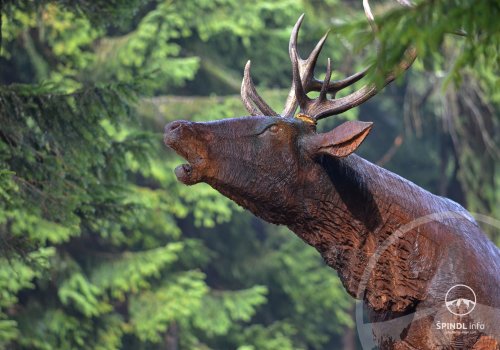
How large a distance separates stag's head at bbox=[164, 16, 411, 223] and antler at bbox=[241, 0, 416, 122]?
0.49 feet

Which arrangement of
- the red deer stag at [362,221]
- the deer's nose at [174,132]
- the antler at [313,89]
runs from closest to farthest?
the deer's nose at [174,132]
the red deer stag at [362,221]
the antler at [313,89]

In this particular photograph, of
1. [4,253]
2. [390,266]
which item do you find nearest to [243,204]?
[390,266]

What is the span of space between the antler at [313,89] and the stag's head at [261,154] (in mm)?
148

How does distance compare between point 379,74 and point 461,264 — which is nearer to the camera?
point 379,74

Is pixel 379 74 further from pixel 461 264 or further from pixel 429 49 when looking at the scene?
pixel 461 264

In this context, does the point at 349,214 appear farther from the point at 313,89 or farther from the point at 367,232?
the point at 313,89

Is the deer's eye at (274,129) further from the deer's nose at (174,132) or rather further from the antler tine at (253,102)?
the antler tine at (253,102)

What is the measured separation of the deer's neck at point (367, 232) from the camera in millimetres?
5145

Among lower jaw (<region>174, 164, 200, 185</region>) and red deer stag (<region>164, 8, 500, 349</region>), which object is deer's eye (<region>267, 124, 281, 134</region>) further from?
lower jaw (<region>174, 164, 200, 185</region>)

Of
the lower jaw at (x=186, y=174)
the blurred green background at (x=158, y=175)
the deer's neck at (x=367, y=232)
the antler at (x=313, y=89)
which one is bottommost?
the blurred green background at (x=158, y=175)

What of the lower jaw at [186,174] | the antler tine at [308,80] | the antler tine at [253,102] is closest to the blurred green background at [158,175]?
the antler tine at [253,102]

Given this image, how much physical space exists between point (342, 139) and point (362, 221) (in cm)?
43

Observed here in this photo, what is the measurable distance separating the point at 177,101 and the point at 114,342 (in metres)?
3.31

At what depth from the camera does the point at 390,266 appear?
516 cm
